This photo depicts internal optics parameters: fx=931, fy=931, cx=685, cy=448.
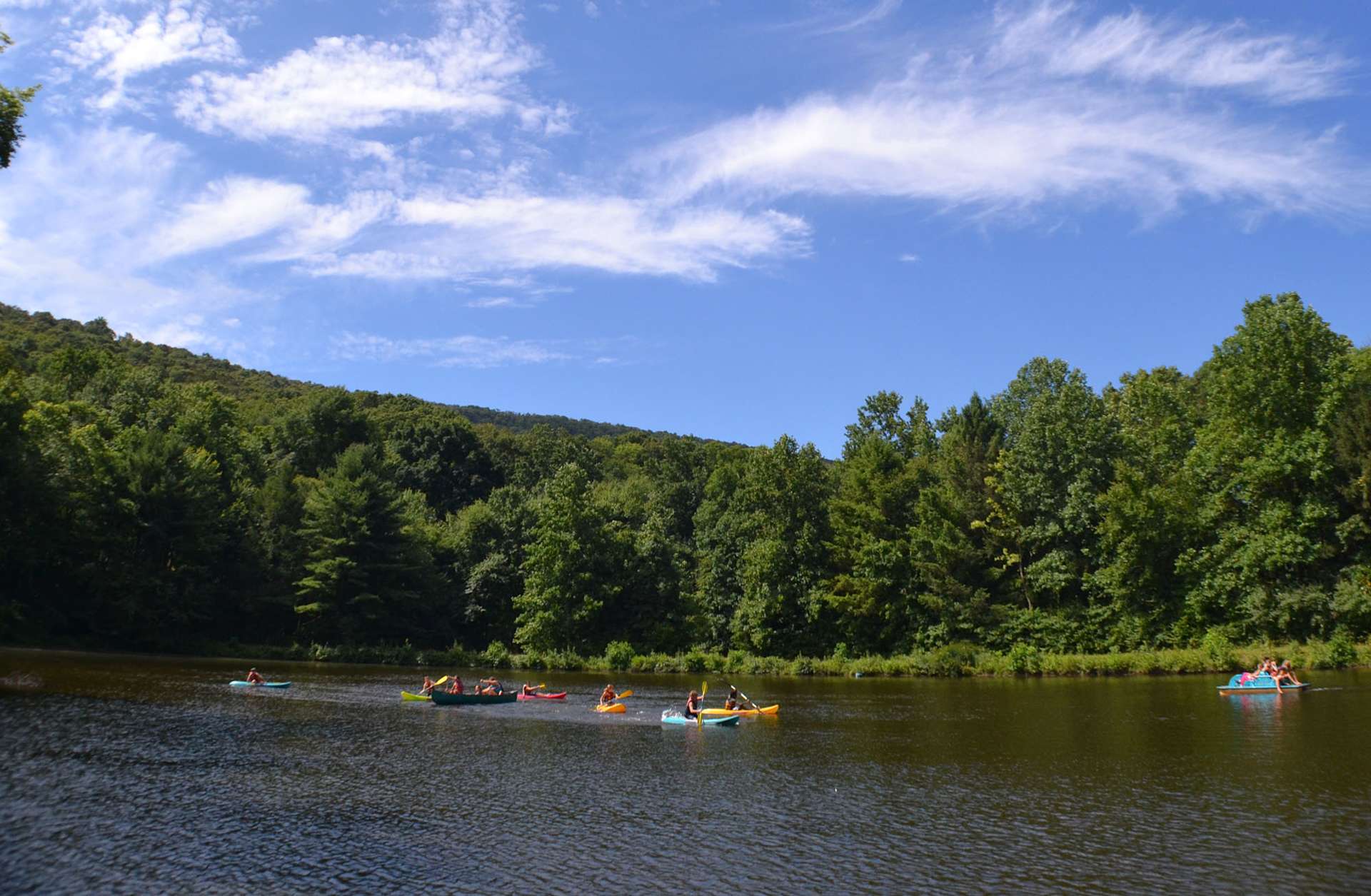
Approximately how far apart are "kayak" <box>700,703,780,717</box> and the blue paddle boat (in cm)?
1786

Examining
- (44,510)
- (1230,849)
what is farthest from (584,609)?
(1230,849)

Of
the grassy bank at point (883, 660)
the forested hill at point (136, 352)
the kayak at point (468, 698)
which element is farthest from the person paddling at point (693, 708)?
the forested hill at point (136, 352)

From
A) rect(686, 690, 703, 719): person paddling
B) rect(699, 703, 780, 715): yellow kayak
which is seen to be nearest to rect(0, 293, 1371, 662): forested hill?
rect(699, 703, 780, 715): yellow kayak

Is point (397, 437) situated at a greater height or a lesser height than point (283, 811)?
greater

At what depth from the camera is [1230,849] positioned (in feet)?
50.7

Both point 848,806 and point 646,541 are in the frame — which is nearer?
point 848,806

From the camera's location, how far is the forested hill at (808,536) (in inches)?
1918

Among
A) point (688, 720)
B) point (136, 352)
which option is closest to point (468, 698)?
point (688, 720)

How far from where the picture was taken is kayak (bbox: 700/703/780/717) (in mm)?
33688

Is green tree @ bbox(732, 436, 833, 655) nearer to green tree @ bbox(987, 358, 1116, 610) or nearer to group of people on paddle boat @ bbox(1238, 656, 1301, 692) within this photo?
green tree @ bbox(987, 358, 1116, 610)

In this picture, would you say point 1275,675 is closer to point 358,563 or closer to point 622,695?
point 622,695

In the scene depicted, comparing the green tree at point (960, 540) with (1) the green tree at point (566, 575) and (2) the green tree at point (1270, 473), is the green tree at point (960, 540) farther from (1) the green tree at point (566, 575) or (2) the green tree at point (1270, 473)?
(1) the green tree at point (566, 575)

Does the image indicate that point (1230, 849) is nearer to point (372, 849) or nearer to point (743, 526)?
point (372, 849)

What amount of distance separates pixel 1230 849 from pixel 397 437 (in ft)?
316
